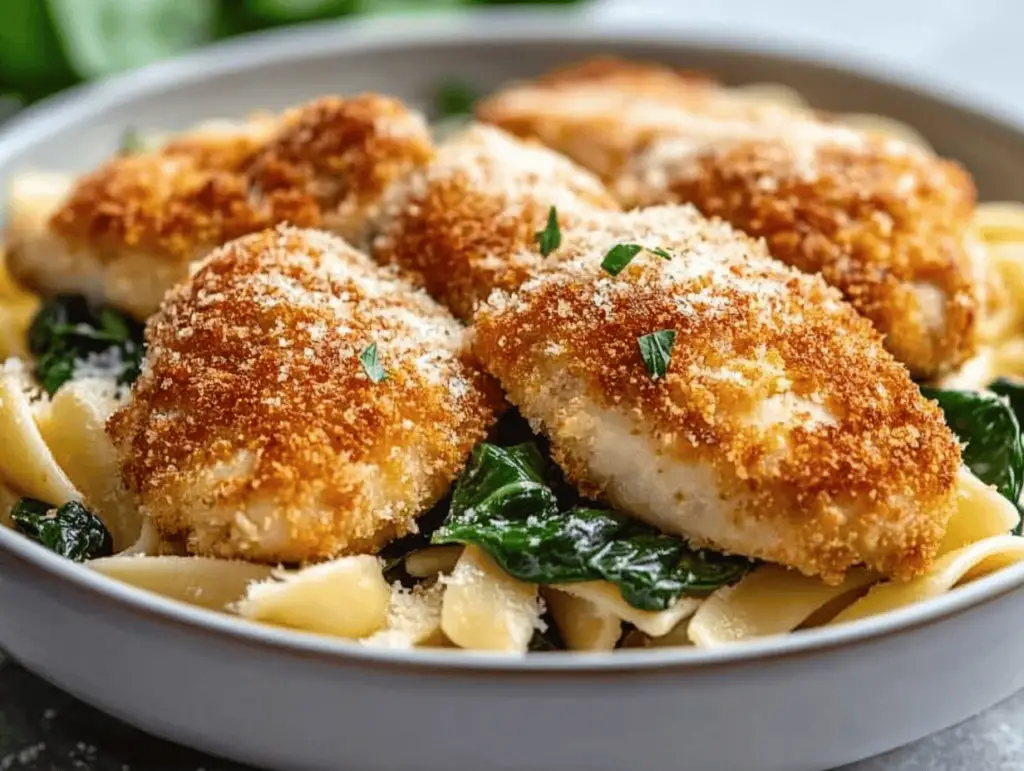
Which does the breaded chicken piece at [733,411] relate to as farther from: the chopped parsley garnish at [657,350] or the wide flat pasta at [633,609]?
the wide flat pasta at [633,609]

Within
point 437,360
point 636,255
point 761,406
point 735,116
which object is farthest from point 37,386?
point 735,116

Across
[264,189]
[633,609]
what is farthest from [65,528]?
[633,609]

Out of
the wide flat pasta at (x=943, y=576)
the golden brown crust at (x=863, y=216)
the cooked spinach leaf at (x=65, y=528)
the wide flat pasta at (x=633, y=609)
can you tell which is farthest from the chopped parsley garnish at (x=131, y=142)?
the wide flat pasta at (x=943, y=576)

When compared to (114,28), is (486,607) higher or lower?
lower

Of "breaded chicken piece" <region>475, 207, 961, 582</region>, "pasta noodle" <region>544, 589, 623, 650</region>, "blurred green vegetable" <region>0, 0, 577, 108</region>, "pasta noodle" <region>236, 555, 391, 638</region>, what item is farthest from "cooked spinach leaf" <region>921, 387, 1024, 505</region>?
"blurred green vegetable" <region>0, 0, 577, 108</region>

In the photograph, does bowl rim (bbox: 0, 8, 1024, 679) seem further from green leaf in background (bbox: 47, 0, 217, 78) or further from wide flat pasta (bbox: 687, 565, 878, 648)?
wide flat pasta (bbox: 687, 565, 878, 648)

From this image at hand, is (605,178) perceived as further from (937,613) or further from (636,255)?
(937,613)

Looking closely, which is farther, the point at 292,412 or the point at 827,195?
the point at 827,195

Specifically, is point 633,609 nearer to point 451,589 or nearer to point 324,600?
point 451,589

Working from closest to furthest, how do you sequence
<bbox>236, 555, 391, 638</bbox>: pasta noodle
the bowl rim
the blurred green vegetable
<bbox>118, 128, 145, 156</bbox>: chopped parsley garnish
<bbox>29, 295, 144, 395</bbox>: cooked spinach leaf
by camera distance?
the bowl rim < <bbox>236, 555, 391, 638</bbox>: pasta noodle < <bbox>29, 295, 144, 395</bbox>: cooked spinach leaf < <bbox>118, 128, 145, 156</bbox>: chopped parsley garnish < the blurred green vegetable
